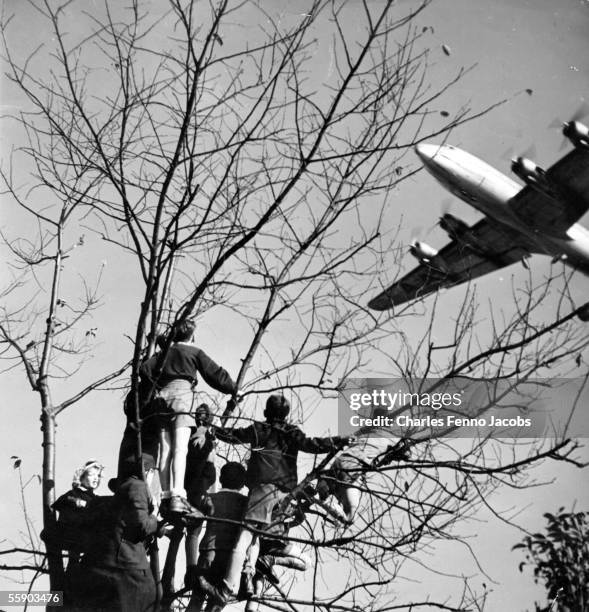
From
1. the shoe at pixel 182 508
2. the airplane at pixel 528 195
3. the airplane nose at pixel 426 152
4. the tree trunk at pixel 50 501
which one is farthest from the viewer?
the airplane at pixel 528 195

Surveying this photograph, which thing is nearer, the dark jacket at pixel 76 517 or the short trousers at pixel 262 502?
the dark jacket at pixel 76 517

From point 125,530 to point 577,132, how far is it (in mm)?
16945

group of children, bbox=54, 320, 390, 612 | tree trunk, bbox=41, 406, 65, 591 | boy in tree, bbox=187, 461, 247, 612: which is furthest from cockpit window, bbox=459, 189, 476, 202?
tree trunk, bbox=41, 406, 65, 591

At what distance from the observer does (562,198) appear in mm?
20312

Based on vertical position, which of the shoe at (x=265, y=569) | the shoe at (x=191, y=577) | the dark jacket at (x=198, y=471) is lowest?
the shoe at (x=191, y=577)

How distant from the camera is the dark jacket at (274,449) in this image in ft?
16.4

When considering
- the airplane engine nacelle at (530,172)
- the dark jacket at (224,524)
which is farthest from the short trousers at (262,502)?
the airplane engine nacelle at (530,172)

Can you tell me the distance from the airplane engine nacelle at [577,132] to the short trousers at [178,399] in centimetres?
1601

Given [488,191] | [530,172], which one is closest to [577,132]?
[530,172]

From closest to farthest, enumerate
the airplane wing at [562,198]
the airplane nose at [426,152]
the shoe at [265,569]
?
the shoe at [265,569] → the airplane nose at [426,152] → the airplane wing at [562,198]

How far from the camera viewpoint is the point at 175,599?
5.04 m

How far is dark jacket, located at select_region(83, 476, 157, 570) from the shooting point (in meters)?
4.34

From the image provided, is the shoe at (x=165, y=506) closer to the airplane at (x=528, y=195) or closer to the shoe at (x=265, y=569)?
the shoe at (x=265, y=569)

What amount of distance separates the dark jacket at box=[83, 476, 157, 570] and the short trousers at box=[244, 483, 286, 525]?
0.74 meters
